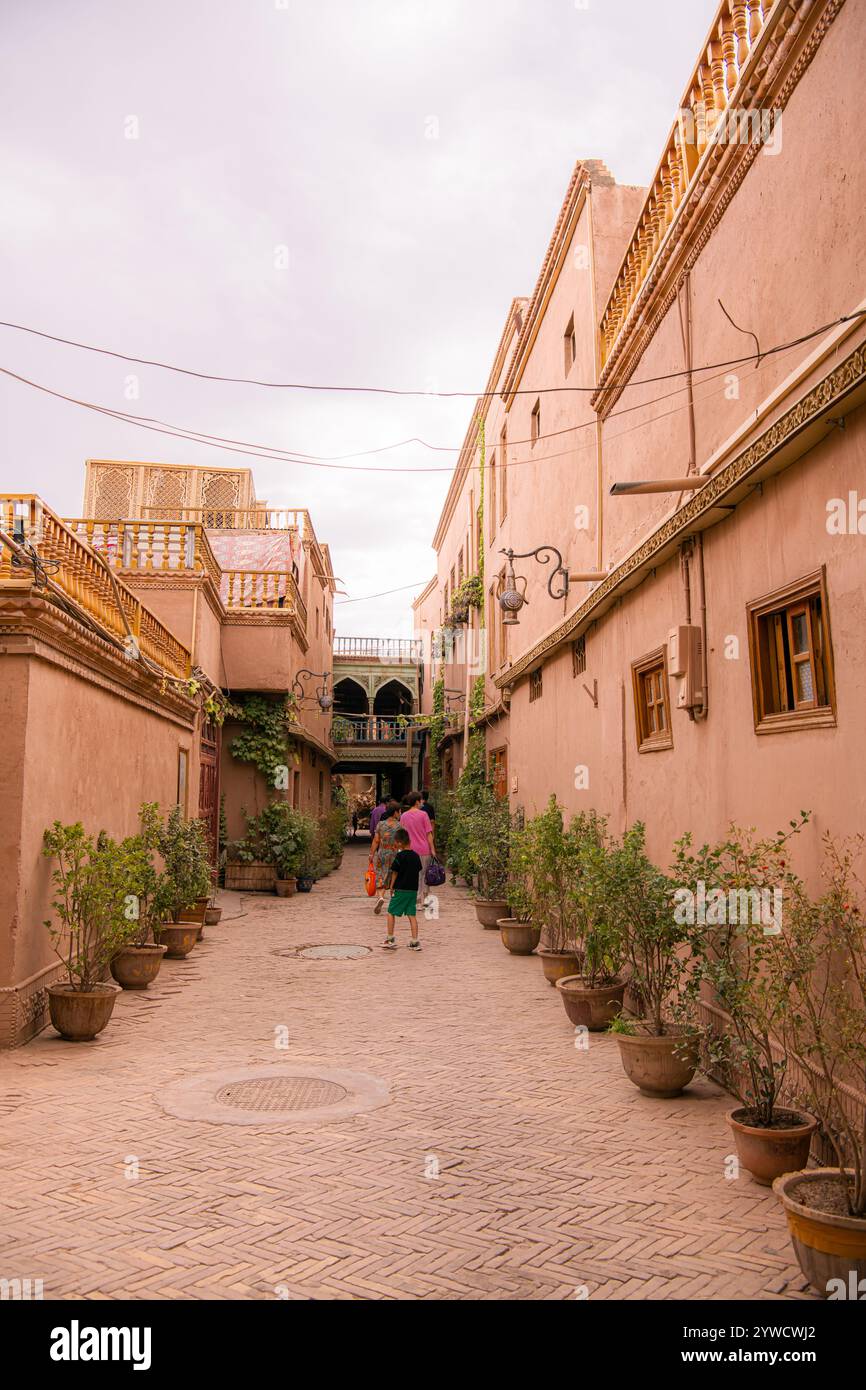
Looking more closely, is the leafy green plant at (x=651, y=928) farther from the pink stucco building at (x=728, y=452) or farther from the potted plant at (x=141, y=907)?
the potted plant at (x=141, y=907)

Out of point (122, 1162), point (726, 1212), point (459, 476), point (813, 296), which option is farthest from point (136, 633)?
point (459, 476)

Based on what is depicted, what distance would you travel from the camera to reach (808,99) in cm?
515

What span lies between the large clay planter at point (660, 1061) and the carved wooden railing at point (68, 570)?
5160 millimetres

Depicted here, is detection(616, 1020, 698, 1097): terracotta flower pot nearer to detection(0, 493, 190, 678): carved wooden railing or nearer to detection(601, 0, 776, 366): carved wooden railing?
detection(0, 493, 190, 678): carved wooden railing

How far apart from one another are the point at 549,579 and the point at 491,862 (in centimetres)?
431

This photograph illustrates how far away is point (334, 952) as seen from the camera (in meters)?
11.8

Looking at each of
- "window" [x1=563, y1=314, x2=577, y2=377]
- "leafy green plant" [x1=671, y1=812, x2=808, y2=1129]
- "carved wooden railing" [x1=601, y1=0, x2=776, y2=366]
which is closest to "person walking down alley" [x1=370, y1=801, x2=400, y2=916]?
"window" [x1=563, y1=314, x2=577, y2=377]

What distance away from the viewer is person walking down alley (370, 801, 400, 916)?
Answer: 15289 millimetres

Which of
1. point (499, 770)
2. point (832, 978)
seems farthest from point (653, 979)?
point (499, 770)

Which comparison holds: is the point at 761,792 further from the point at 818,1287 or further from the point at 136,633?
the point at 136,633

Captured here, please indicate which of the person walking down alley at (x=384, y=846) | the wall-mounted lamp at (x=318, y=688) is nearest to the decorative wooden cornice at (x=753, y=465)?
the person walking down alley at (x=384, y=846)

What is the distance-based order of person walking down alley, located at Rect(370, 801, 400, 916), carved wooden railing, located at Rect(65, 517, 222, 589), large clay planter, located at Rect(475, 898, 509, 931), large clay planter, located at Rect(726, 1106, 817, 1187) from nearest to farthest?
large clay planter, located at Rect(726, 1106, 817, 1187)
large clay planter, located at Rect(475, 898, 509, 931)
person walking down alley, located at Rect(370, 801, 400, 916)
carved wooden railing, located at Rect(65, 517, 222, 589)

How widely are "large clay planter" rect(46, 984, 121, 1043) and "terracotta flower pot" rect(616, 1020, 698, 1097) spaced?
380 cm

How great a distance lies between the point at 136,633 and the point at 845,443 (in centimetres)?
862
